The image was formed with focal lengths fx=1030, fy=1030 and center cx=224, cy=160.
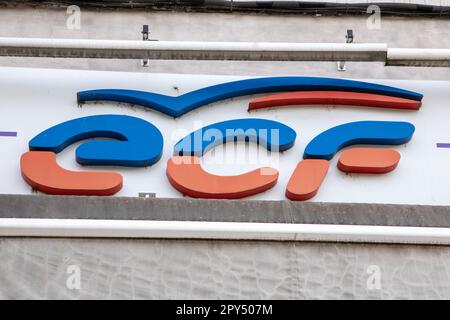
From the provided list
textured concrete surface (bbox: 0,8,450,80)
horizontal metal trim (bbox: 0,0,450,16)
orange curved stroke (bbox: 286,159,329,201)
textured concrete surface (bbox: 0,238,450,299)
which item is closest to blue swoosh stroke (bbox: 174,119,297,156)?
orange curved stroke (bbox: 286,159,329,201)

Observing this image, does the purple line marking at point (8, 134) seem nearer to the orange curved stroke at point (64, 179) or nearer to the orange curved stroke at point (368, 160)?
the orange curved stroke at point (64, 179)

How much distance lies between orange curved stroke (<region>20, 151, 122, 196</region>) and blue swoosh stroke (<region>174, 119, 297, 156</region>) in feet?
2.01

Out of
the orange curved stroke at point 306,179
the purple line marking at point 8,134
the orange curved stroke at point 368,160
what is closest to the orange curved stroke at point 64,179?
the purple line marking at point 8,134

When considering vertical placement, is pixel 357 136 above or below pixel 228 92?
below

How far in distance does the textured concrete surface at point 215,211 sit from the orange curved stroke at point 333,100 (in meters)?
Result: 1.68

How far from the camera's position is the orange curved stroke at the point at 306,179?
23.9 feet

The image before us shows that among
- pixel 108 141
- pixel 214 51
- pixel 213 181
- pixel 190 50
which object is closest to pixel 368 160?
pixel 213 181

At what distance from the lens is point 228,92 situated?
8.02m

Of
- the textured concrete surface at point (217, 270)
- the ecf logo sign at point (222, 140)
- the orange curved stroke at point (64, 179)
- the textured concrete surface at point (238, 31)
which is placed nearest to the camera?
the textured concrete surface at point (217, 270)

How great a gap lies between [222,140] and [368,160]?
1.09m

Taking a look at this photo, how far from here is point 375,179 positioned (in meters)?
7.59

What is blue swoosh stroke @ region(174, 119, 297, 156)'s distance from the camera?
7.54 meters

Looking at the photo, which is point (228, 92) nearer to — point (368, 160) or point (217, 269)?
point (368, 160)

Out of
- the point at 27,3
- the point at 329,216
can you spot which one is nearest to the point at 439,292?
the point at 329,216
